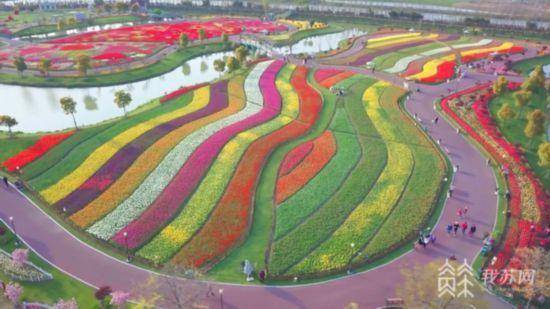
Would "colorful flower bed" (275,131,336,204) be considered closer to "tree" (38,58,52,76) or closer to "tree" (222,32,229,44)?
"tree" (38,58,52,76)

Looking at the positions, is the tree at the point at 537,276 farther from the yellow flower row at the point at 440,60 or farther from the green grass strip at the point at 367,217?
the yellow flower row at the point at 440,60

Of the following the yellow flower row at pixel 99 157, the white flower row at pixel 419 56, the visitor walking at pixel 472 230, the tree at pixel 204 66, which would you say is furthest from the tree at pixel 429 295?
the tree at pixel 204 66

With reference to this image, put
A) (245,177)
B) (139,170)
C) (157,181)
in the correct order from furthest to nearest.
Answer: (139,170) → (245,177) → (157,181)

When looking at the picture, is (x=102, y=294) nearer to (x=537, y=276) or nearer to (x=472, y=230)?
(x=537, y=276)

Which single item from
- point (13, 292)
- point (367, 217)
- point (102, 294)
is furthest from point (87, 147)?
point (367, 217)

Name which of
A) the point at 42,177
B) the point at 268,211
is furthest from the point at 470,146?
the point at 42,177

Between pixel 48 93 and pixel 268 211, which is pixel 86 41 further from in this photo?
pixel 268 211

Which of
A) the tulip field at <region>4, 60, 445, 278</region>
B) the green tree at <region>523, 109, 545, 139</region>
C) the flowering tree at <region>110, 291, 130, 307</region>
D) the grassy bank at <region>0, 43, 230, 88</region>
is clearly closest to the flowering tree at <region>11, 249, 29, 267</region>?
the tulip field at <region>4, 60, 445, 278</region>
